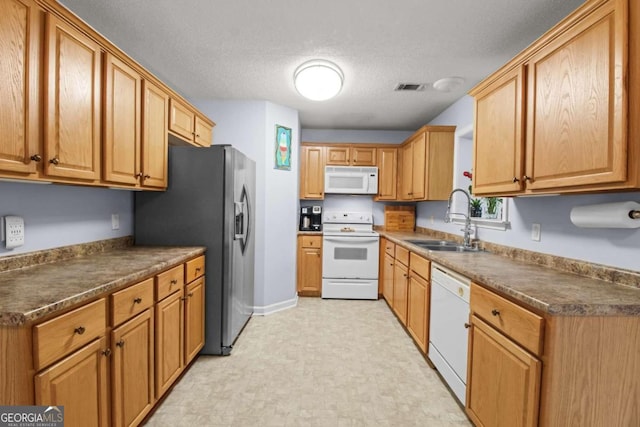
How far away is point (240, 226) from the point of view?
2.54 meters

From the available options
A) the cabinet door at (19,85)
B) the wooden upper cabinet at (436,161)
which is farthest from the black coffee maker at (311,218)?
the cabinet door at (19,85)

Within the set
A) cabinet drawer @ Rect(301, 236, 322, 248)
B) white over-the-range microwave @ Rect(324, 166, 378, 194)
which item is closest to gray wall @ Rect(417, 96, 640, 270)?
white over-the-range microwave @ Rect(324, 166, 378, 194)

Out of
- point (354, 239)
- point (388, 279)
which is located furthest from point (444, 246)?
point (354, 239)

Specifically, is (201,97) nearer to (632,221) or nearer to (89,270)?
(89,270)

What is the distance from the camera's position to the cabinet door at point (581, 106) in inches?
43.5

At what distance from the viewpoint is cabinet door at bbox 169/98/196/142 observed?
2305 millimetres

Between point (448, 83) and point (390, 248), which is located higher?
point (448, 83)

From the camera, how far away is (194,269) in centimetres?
211

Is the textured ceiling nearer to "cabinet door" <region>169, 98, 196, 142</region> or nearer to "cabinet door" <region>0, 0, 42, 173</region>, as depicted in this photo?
"cabinet door" <region>169, 98, 196, 142</region>

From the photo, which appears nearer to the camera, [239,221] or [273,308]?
[239,221]

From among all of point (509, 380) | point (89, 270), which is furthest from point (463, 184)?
point (89, 270)

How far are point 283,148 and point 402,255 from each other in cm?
180

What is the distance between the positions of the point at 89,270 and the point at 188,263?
62 cm

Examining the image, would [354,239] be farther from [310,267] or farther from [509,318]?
[509,318]
